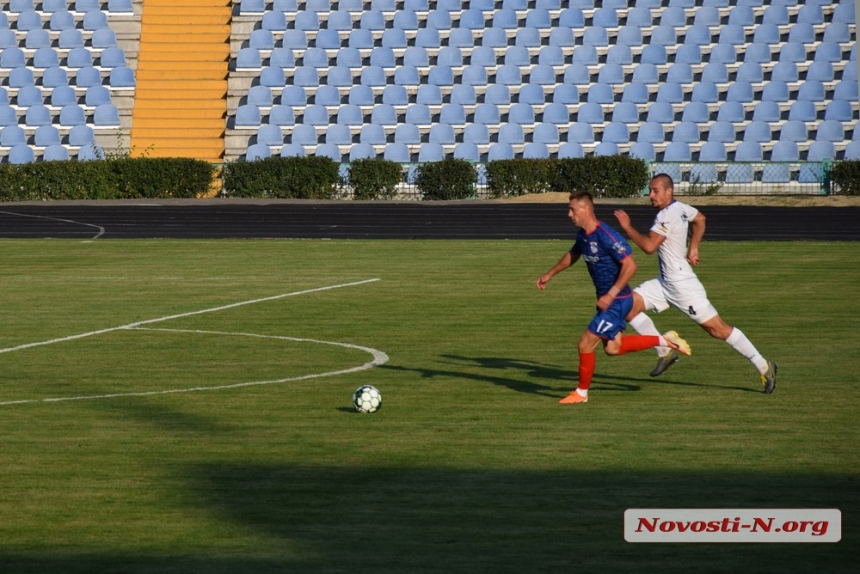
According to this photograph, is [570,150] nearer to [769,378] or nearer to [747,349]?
[747,349]

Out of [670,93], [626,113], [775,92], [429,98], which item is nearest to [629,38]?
[670,93]

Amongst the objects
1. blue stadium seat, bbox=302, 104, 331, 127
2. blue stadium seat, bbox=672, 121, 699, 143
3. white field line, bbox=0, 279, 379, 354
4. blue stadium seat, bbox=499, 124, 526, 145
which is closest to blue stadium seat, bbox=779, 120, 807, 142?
blue stadium seat, bbox=672, 121, 699, 143

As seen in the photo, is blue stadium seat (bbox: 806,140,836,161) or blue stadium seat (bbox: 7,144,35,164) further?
blue stadium seat (bbox: 7,144,35,164)

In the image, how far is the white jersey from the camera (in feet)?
39.6

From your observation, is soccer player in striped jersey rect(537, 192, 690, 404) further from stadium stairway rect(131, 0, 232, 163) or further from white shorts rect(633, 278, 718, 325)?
stadium stairway rect(131, 0, 232, 163)

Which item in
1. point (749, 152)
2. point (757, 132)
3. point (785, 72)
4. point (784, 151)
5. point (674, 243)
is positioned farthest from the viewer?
point (785, 72)

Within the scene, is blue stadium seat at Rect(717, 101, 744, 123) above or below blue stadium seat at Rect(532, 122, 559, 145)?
above

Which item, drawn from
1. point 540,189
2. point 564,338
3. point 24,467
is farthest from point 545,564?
point 540,189

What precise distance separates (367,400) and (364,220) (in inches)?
1028

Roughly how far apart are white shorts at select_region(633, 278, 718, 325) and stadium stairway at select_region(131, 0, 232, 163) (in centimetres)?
3761

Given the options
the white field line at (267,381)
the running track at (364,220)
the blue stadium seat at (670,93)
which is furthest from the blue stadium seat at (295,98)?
the white field line at (267,381)

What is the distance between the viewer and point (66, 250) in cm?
2833

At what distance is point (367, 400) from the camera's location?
10.6 meters

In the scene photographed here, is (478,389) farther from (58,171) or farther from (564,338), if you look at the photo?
(58,171)
